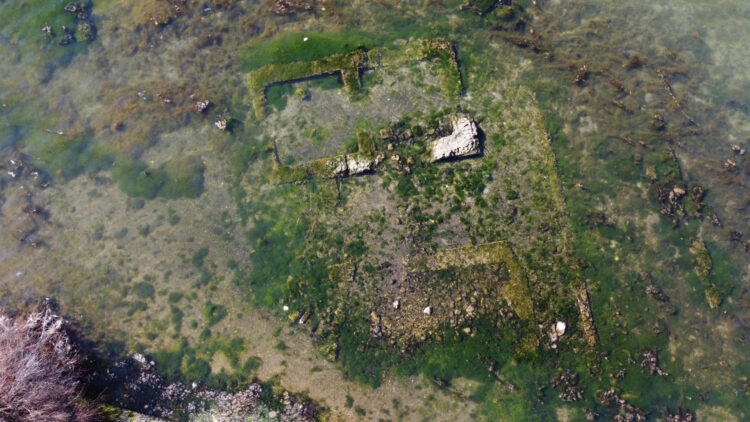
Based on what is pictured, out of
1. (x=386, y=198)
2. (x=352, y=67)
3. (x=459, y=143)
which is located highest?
(x=352, y=67)

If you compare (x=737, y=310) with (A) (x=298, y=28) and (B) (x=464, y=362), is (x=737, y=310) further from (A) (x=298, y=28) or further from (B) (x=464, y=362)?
(A) (x=298, y=28)

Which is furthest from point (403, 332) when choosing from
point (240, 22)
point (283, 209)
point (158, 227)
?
point (240, 22)

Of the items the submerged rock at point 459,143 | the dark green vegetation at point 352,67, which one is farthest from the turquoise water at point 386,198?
the submerged rock at point 459,143

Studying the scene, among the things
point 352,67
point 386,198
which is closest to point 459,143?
point 386,198

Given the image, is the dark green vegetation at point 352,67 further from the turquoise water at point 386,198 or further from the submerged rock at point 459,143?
the submerged rock at point 459,143

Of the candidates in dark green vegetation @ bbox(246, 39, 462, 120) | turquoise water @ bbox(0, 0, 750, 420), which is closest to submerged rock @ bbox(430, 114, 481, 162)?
turquoise water @ bbox(0, 0, 750, 420)

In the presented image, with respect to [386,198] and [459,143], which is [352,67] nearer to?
[459,143]
